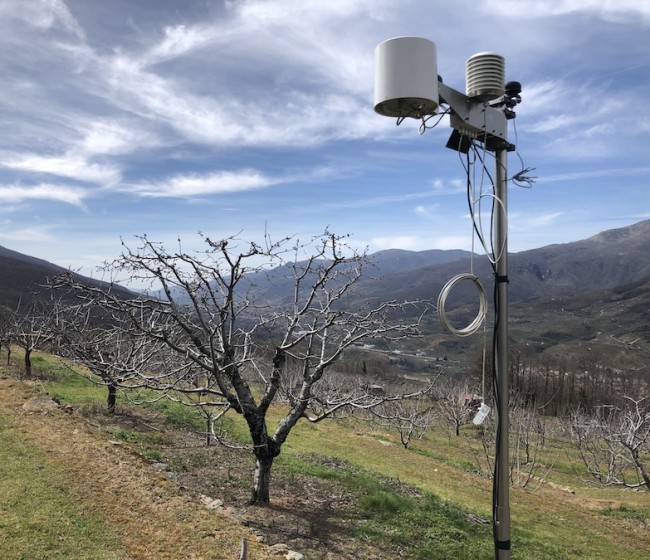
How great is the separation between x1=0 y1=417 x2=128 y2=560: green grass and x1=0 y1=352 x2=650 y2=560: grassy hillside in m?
0.02

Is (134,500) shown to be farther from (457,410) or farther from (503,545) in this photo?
(457,410)

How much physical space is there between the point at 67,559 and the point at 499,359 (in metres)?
5.58

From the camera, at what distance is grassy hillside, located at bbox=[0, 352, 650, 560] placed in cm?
654

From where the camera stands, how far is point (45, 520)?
21.8 feet

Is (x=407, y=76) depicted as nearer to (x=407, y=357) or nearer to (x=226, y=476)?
(x=226, y=476)

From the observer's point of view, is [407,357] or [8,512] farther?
[407,357]

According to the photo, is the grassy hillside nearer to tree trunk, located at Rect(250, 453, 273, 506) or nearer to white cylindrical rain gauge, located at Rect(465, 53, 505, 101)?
tree trunk, located at Rect(250, 453, 273, 506)

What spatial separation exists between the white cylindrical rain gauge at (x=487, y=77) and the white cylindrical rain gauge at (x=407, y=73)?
50 cm

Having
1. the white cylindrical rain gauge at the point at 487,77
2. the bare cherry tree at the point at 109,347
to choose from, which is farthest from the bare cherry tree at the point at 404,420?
the white cylindrical rain gauge at the point at 487,77

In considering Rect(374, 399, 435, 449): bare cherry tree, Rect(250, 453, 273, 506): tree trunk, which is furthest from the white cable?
Rect(250, 453, 273, 506): tree trunk

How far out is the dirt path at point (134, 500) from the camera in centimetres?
630

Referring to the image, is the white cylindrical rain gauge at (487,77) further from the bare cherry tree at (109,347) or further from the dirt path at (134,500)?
the dirt path at (134,500)

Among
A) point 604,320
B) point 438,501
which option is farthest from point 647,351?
point 438,501

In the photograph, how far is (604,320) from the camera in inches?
7254
